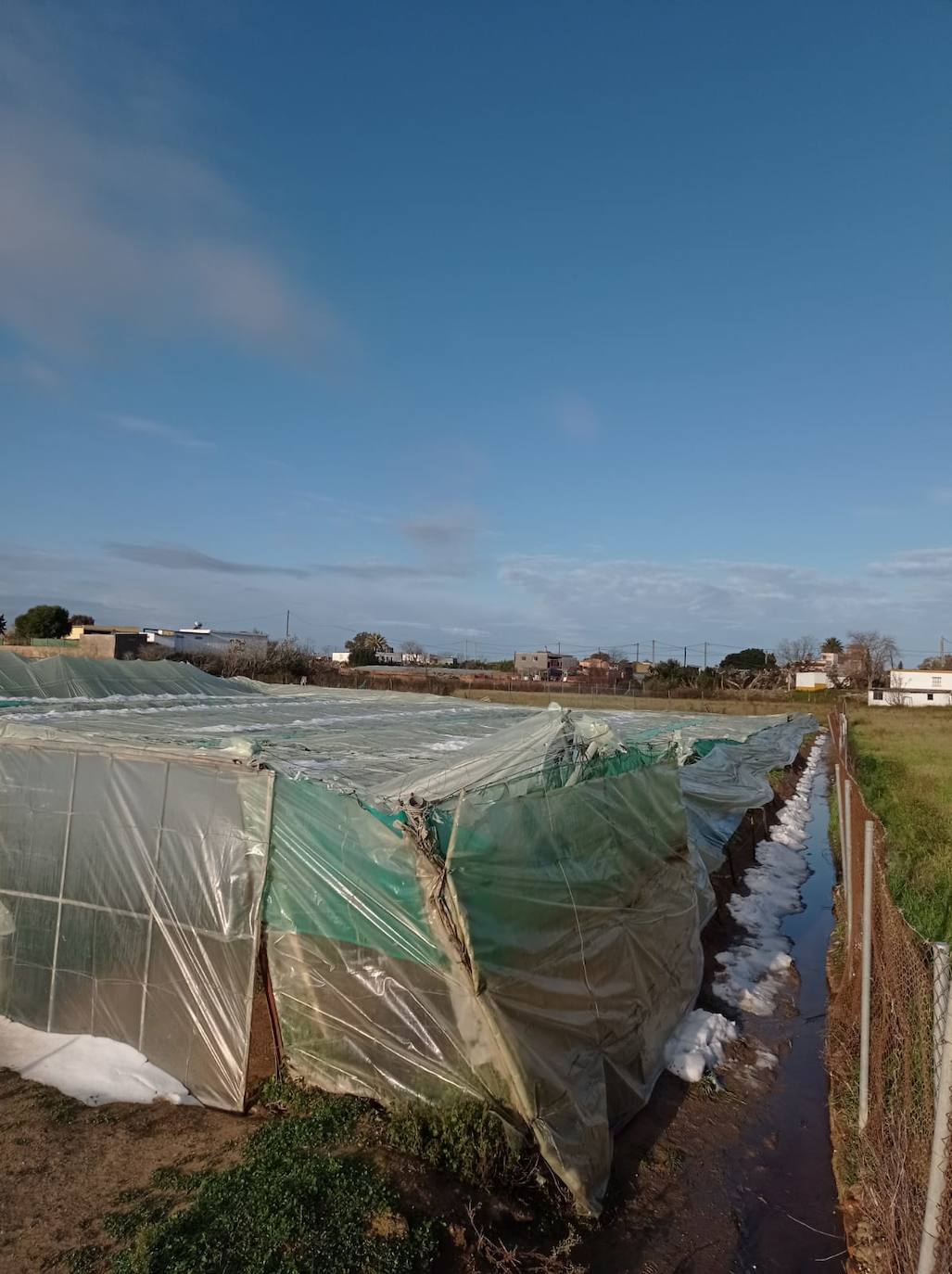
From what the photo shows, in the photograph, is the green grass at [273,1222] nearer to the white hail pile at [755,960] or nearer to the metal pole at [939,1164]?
the metal pole at [939,1164]

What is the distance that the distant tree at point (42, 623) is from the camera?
154 ft

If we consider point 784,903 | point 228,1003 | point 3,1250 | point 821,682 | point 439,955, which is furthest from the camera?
point 821,682

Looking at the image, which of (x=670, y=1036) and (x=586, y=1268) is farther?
(x=670, y=1036)

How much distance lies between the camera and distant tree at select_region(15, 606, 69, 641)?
4681 centimetres

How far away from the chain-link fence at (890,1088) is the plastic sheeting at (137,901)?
12.8 ft

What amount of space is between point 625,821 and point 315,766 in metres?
2.99

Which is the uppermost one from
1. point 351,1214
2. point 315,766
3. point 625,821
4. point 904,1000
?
point 315,766

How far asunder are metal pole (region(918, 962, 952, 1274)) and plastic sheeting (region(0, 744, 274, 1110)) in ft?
13.3

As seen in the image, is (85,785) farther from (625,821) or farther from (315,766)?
(625,821)

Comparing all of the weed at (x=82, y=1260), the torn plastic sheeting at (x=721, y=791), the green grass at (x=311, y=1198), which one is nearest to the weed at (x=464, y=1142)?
the green grass at (x=311, y=1198)

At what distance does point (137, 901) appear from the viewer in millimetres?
6020

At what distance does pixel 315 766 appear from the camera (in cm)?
646

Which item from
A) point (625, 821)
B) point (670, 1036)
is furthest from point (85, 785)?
point (670, 1036)

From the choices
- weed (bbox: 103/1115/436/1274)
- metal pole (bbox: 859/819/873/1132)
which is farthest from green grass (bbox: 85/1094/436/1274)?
metal pole (bbox: 859/819/873/1132)
